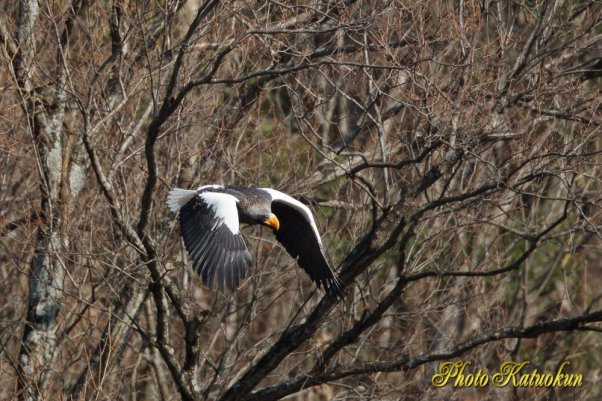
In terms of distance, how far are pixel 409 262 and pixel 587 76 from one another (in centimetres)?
231

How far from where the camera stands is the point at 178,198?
709cm

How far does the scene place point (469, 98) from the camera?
22.6ft

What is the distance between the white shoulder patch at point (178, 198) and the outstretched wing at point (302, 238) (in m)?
0.72

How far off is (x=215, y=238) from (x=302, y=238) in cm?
137

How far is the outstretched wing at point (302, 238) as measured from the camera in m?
7.46

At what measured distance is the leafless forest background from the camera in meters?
6.79

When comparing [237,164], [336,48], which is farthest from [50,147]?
[336,48]

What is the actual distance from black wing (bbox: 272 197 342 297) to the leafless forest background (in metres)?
0.17

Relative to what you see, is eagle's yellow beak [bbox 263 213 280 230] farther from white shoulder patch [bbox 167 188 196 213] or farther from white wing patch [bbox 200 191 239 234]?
white shoulder patch [bbox 167 188 196 213]

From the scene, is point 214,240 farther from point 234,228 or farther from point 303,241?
point 303,241

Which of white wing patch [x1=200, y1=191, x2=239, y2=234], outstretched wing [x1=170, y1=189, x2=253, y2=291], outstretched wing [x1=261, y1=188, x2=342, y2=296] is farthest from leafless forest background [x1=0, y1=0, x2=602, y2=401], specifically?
white wing patch [x1=200, y1=191, x2=239, y2=234]

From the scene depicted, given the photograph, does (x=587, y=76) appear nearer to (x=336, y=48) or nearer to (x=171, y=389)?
(x=336, y=48)

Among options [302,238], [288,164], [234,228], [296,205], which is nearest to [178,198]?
[234,228]

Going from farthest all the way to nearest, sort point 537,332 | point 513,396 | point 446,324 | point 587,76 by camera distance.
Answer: point 446,324 → point 513,396 → point 587,76 → point 537,332
